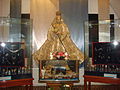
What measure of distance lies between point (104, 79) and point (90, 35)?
1286 millimetres

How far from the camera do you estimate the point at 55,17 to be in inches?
237

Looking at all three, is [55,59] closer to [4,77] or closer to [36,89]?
[36,89]

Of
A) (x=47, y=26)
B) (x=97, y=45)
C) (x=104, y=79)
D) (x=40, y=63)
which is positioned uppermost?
(x=47, y=26)

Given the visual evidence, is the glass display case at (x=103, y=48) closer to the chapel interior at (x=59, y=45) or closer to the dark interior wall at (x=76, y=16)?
the chapel interior at (x=59, y=45)

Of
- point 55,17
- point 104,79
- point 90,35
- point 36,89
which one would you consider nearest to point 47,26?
point 55,17

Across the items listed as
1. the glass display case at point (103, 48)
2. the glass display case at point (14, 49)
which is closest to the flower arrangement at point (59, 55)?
the glass display case at point (103, 48)

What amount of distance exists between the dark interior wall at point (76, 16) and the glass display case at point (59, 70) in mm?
894

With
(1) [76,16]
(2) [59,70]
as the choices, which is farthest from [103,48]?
(1) [76,16]

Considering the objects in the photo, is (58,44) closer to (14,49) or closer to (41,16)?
(41,16)

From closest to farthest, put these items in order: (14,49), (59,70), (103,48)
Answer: (14,49), (103,48), (59,70)

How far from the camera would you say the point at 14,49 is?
4680 millimetres

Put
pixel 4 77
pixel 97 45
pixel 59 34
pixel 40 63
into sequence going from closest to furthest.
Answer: pixel 4 77, pixel 97 45, pixel 40 63, pixel 59 34

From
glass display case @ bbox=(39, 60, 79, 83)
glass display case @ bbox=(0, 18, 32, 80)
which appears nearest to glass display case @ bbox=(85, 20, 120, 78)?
glass display case @ bbox=(39, 60, 79, 83)

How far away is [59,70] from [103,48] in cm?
148
